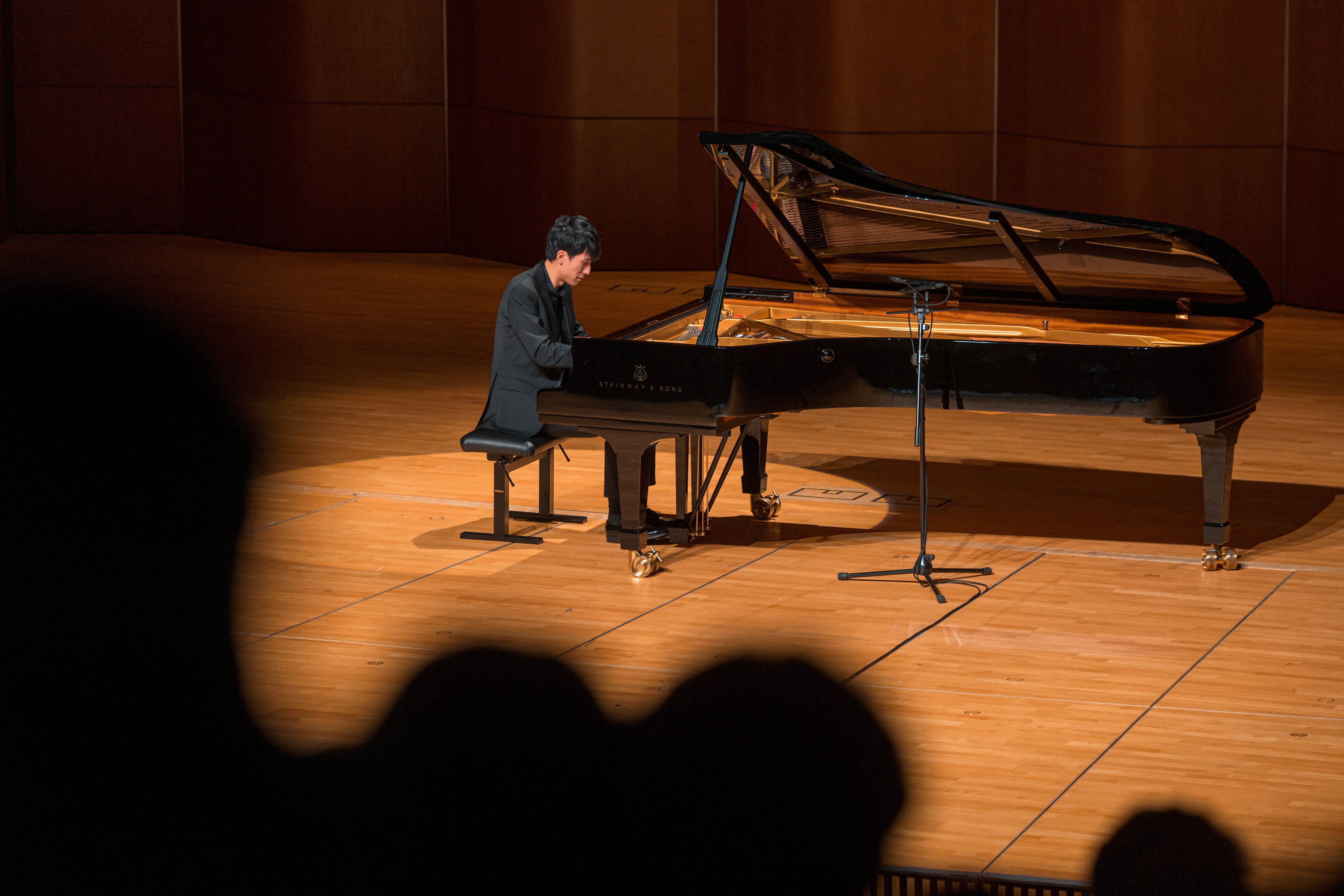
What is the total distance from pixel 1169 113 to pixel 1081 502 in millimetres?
5496

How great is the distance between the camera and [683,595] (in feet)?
16.3

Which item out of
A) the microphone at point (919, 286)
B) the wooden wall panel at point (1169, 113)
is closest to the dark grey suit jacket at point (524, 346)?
the microphone at point (919, 286)

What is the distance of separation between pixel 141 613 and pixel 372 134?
1315cm

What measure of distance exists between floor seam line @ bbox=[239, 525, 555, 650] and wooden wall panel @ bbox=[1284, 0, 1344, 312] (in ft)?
22.1

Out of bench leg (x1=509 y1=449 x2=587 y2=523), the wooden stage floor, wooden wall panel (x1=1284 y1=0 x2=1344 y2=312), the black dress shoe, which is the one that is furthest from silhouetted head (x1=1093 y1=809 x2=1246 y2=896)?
wooden wall panel (x1=1284 y1=0 x2=1344 y2=312)

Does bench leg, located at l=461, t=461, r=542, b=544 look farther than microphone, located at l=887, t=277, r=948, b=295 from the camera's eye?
Yes

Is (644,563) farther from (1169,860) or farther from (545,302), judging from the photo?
(1169,860)

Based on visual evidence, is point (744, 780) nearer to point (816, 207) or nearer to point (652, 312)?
point (816, 207)

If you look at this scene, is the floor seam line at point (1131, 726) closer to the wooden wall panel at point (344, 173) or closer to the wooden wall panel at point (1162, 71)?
the wooden wall panel at point (1162, 71)

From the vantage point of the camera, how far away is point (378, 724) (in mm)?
648

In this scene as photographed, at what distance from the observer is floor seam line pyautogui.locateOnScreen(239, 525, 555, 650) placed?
457cm

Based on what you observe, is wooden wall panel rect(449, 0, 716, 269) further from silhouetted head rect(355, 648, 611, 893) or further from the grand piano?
silhouetted head rect(355, 648, 611, 893)

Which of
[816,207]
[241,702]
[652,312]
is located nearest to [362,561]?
[816,207]

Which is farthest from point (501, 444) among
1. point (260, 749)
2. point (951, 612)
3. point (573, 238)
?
point (260, 749)
